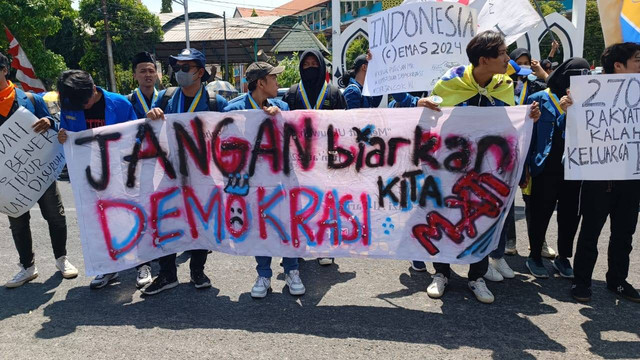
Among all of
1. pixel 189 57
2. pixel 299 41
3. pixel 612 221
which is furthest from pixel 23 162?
pixel 299 41

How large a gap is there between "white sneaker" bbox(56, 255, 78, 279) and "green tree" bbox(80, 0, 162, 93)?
2755 cm

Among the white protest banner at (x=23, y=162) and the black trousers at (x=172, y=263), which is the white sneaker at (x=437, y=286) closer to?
the black trousers at (x=172, y=263)

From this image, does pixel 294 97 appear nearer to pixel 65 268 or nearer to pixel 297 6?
pixel 65 268

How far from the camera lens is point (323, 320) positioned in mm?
3074

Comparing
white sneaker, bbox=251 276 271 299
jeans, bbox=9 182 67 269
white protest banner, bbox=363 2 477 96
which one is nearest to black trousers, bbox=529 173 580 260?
white protest banner, bbox=363 2 477 96

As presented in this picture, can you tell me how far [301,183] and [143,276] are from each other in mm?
1625

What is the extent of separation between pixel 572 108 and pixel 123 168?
3255 millimetres

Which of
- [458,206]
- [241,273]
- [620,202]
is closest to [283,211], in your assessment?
[241,273]

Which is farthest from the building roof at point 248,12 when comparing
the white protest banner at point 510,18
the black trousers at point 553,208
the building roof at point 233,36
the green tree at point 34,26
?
the black trousers at point 553,208

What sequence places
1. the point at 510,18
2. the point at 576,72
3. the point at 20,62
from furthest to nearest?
the point at 20,62, the point at 510,18, the point at 576,72

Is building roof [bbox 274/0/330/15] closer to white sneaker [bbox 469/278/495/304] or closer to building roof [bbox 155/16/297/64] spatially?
building roof [bbox 155/16/297/64]

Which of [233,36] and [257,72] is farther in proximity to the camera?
[233,36]

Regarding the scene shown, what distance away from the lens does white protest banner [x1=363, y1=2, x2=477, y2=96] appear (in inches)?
145

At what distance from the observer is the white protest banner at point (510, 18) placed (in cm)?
409
